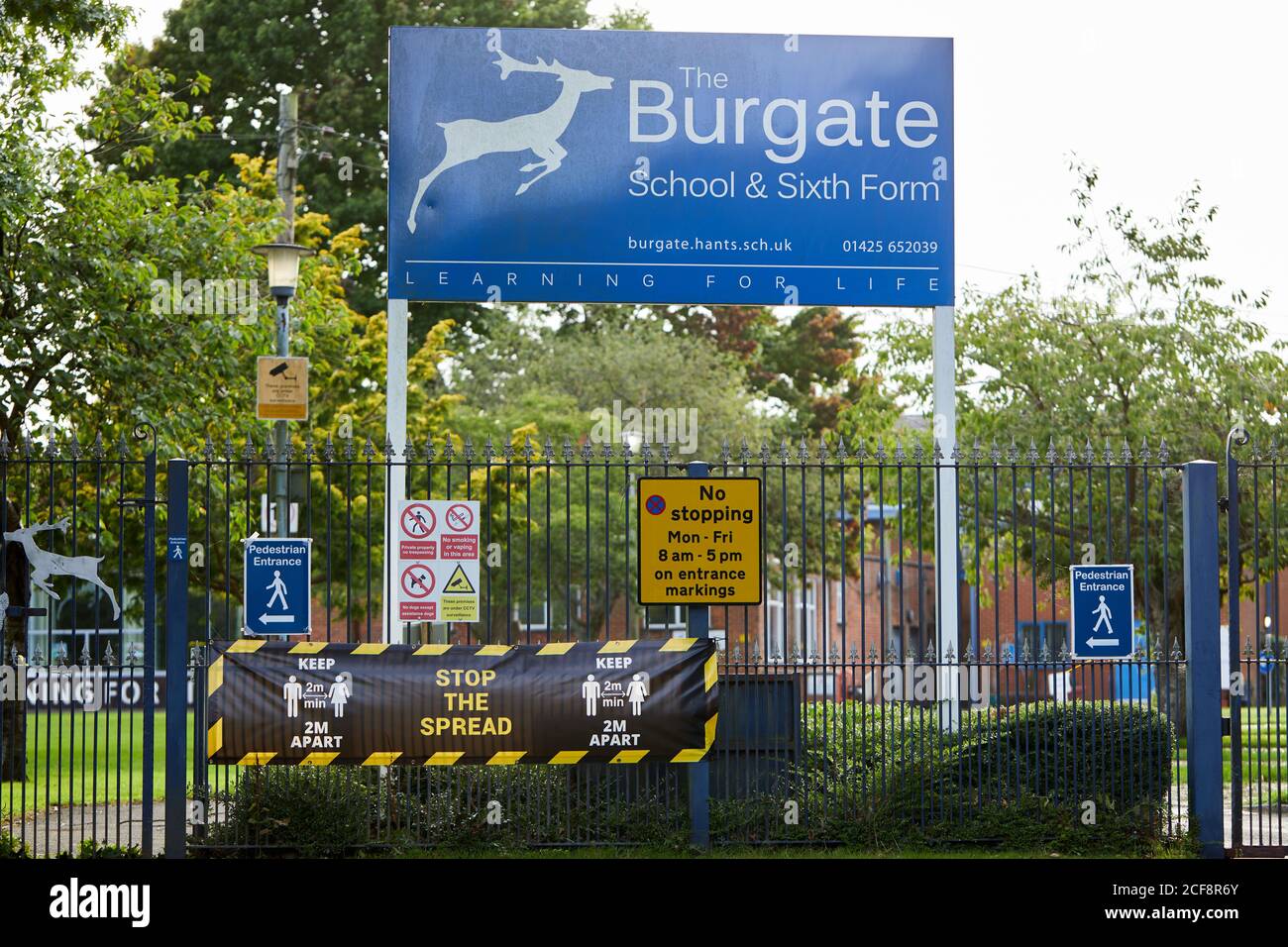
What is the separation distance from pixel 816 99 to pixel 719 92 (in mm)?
793

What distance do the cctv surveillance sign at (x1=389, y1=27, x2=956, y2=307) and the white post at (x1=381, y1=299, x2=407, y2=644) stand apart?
34cm

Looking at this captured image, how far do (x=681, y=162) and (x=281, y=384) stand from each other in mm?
3673

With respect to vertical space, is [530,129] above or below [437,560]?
above

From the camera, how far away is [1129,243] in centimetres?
2086

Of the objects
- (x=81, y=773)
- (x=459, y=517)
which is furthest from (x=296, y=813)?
(x=81, y=773)

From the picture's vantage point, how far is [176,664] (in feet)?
34.1

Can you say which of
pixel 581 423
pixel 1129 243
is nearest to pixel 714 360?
pixel 581 423

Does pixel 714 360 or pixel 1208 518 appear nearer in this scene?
pixel 1208 518

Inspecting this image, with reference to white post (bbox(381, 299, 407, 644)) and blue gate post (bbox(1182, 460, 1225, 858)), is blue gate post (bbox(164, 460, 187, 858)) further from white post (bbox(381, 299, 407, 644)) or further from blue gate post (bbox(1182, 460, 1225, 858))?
blue gate post (bbox(1182, 460, 1225, 858))

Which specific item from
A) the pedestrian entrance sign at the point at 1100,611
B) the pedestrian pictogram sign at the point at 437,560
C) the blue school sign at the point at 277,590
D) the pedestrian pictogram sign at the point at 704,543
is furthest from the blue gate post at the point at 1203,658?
the blue school sign at the point at 277,590

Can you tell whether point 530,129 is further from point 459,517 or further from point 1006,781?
point 1006,781

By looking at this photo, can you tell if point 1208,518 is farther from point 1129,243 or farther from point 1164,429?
point 1129,243

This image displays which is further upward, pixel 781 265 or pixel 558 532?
pixel 781 265

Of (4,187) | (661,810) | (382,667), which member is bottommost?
(661,810)
